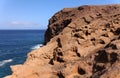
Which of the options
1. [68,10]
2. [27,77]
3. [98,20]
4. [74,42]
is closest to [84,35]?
[74,42]

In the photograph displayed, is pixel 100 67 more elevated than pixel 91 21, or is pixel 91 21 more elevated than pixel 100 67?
pixel 91 21

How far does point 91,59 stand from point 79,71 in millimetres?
1041

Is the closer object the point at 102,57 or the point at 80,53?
the point at 102,57

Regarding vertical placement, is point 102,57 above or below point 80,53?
above

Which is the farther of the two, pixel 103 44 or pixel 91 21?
pixel 91 21

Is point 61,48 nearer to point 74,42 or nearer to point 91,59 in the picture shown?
point 74,42

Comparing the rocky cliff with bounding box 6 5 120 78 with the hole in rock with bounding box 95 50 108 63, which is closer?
the hole in rock with bounding box 95 50 108 63

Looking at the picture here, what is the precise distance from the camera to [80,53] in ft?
64.3

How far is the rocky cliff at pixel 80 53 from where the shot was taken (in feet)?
54.0

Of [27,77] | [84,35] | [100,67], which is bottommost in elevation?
[27,77]

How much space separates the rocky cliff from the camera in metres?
16.5

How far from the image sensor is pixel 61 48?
67.5ft

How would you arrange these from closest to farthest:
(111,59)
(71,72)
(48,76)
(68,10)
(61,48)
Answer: (111,59)
(71,72)
(48,76)
(61,48)
(68,10)

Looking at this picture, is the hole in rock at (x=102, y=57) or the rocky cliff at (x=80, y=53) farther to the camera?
the rocky cliff at (x=80, y=53)
